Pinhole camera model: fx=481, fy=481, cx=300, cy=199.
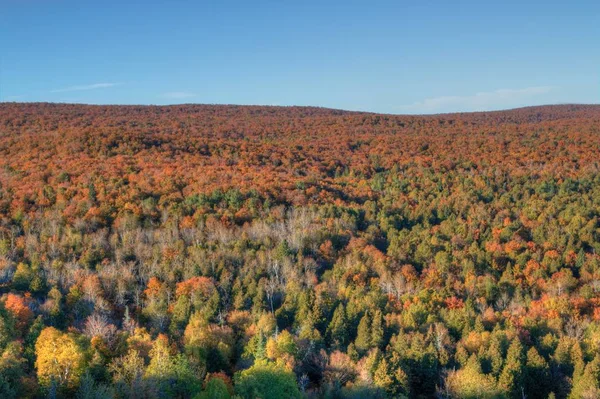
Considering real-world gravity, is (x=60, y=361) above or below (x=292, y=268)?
above

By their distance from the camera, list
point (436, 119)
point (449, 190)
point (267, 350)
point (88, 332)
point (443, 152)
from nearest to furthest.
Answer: point (267, 350)
point (88, 332)
point (449, 190)
point (443, 152)
point (436, 119)

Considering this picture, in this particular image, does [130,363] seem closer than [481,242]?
Yes

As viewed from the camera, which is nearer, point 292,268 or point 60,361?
point 60,361

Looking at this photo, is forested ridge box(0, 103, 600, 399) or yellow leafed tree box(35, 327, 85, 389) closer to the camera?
yellow leafed tree box(35, 327, 85, 389)

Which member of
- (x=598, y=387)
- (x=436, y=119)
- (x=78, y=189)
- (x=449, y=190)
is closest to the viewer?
(x=598, y=387)

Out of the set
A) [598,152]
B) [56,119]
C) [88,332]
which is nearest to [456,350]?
Answer: [88,332]

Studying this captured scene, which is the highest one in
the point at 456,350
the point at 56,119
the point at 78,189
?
the point at 56,119

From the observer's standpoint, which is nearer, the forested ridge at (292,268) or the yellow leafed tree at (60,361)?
the yellow leafed tree at (60,361)

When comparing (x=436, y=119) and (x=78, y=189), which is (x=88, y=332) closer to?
(x=78, y=189)
